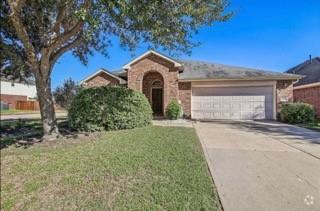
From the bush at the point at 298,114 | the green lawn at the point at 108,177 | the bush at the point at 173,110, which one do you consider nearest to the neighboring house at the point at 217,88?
the bush at the point at 173,110

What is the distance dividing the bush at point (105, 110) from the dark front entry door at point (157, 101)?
24.5 ft

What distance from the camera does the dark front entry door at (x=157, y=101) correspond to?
1859 centimetres

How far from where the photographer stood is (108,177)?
17.0 ft

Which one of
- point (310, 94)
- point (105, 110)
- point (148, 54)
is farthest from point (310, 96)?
point (105, 110)

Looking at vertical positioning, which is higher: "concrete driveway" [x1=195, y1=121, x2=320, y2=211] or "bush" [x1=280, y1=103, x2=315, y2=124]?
"bush" [x1=280, y1=103, x2=315, y2=124]

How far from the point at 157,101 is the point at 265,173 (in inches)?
543

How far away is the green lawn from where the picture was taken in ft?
14.0

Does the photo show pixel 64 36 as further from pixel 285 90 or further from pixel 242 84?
pixel 285 90

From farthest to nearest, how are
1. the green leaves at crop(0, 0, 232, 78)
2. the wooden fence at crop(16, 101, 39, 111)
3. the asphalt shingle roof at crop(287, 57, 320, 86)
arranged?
the wooden fence at crop(16, 101, 39, 111)
the asphalt shingle roof at crop(287, 57, 320, 86)
the green leaves at crop(0, 0, 232, 78)

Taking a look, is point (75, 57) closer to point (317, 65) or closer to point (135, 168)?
point (135, 168)

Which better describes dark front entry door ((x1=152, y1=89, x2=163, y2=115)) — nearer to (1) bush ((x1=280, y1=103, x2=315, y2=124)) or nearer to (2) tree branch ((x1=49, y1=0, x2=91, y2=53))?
(1) bush ((x1=280, y1=103, x2=315, y2=124))

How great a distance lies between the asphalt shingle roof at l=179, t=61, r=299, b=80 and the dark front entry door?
230cm

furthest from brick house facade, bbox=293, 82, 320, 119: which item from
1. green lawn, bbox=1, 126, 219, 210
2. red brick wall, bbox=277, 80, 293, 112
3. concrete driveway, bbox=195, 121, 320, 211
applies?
green lawn, bbox=1, 126, 219, 210

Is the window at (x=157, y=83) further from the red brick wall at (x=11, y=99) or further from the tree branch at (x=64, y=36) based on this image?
the red brick wall at (x=11, y=99)
